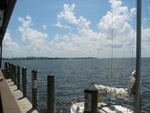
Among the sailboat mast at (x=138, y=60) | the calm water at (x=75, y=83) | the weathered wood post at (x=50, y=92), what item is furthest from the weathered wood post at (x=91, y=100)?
the sailboat mast at (x=138, y=60)

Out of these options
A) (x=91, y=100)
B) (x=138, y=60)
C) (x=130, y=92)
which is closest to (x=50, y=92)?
(x=91, y=100)

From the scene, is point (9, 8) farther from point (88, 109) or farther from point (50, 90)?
point (88, 109)

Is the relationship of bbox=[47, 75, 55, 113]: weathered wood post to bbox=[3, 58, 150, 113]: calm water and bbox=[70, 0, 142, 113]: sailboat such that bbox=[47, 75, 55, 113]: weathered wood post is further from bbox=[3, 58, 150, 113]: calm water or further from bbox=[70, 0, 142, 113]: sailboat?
bbox=[70, 0, 142, 113]: sailboat

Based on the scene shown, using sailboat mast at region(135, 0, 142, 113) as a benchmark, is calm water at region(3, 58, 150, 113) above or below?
below

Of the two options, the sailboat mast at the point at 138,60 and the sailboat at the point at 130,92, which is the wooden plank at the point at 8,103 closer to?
the sailboat at the point at 130,92

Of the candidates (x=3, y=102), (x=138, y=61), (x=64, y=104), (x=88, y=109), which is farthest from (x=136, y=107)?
(x=64, y=104)

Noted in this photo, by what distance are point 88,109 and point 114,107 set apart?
9.76 meters

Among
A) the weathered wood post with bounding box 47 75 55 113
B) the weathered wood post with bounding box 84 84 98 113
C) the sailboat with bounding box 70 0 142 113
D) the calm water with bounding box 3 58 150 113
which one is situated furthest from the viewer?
the calm water with bounding box 3 58 150 113

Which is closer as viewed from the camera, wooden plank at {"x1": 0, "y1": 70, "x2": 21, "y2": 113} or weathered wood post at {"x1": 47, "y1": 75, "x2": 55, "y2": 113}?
wooden plank at {"x1": 0, "y1": 70, "x2": 21, "y2": 113}

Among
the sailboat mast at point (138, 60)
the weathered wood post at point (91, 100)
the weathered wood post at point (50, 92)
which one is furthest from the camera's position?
the sailboat mast at point (138, 60)

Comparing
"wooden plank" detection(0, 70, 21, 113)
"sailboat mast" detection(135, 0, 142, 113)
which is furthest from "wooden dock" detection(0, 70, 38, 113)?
"sailboat mast" detection(135, 0, 142, 113)

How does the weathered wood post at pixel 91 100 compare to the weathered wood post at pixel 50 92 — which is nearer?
the weathered wood post at pixel 91 100

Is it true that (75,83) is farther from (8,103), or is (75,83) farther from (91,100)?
(91,100)

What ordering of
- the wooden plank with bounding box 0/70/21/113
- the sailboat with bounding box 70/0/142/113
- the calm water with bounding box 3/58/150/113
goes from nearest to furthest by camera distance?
the wooden plank with bounding box 0/70/21/113, the sailboat with bounding box 70/0/142/113, the calm water with bounding box 3/58/150/113
